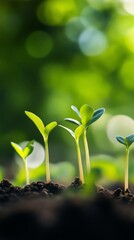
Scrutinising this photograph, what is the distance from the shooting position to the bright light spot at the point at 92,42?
415 centimetres

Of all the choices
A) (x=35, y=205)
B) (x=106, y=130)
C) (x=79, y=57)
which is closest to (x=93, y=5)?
(x=79, y=57)

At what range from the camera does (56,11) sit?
413 centimetres

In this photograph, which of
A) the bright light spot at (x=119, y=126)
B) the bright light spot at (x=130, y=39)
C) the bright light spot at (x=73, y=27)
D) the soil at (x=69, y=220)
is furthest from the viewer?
the bright light spot at (x=73, y=27)

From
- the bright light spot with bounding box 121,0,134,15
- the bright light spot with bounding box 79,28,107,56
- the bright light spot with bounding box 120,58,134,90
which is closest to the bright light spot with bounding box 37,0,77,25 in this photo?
the bright light spot with bounding box 79,28,107,56

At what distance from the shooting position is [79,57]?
4203mm

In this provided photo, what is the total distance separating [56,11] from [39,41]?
0.31 metres

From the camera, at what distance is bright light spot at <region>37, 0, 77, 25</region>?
411cm

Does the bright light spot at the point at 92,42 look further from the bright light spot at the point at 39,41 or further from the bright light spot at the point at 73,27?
the bright light spot at the point at 39,41

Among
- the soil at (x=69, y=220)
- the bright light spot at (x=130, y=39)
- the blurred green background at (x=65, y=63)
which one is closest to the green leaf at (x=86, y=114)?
the soil at (x=69, y=220)

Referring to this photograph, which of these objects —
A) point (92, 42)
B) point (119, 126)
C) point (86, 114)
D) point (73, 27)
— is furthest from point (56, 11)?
point (86, 114)

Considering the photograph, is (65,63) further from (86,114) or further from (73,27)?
(86,114)

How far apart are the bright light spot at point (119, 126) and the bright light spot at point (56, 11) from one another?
1021 millimetres

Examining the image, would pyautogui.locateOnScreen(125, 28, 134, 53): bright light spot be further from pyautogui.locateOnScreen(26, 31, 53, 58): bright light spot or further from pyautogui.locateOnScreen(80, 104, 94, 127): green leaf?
pyautogui.locateOnScreen(80, 104, 94, 127): green leaf

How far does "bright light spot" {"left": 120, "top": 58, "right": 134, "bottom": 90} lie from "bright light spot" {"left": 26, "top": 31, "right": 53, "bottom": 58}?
0.70 meters
